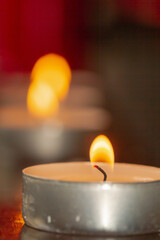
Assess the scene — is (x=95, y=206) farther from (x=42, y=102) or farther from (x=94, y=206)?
(x=42, y=102)

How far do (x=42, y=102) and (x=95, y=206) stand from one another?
2.47 meters

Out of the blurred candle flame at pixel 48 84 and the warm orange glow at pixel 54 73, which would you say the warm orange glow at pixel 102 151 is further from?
the warm orange glow at pixel 54 73

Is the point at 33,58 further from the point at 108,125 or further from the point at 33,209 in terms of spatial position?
the point at 33,209

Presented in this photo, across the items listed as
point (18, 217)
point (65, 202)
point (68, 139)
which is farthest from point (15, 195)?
point (68, 139)

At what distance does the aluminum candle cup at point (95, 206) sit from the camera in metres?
0.42

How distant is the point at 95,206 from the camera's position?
424 millimetres

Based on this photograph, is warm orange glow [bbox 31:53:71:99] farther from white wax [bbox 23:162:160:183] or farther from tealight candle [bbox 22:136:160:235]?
tealight candle [bbox 22:136:160:235]

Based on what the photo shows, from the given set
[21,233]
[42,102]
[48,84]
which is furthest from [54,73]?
[21,233]

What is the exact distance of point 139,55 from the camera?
2967 millimetres

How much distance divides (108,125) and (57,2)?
5.02ft

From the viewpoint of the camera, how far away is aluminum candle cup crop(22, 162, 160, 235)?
0.42 metres

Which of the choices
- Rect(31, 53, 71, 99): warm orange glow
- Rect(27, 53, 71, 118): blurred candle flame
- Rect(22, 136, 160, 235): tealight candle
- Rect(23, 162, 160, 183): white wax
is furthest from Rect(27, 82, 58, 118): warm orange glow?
Rect(22, 136, 160, 235): tealight candle

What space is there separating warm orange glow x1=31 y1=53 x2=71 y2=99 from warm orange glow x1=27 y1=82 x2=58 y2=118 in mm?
208

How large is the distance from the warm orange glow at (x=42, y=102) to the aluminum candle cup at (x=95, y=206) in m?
2.30
